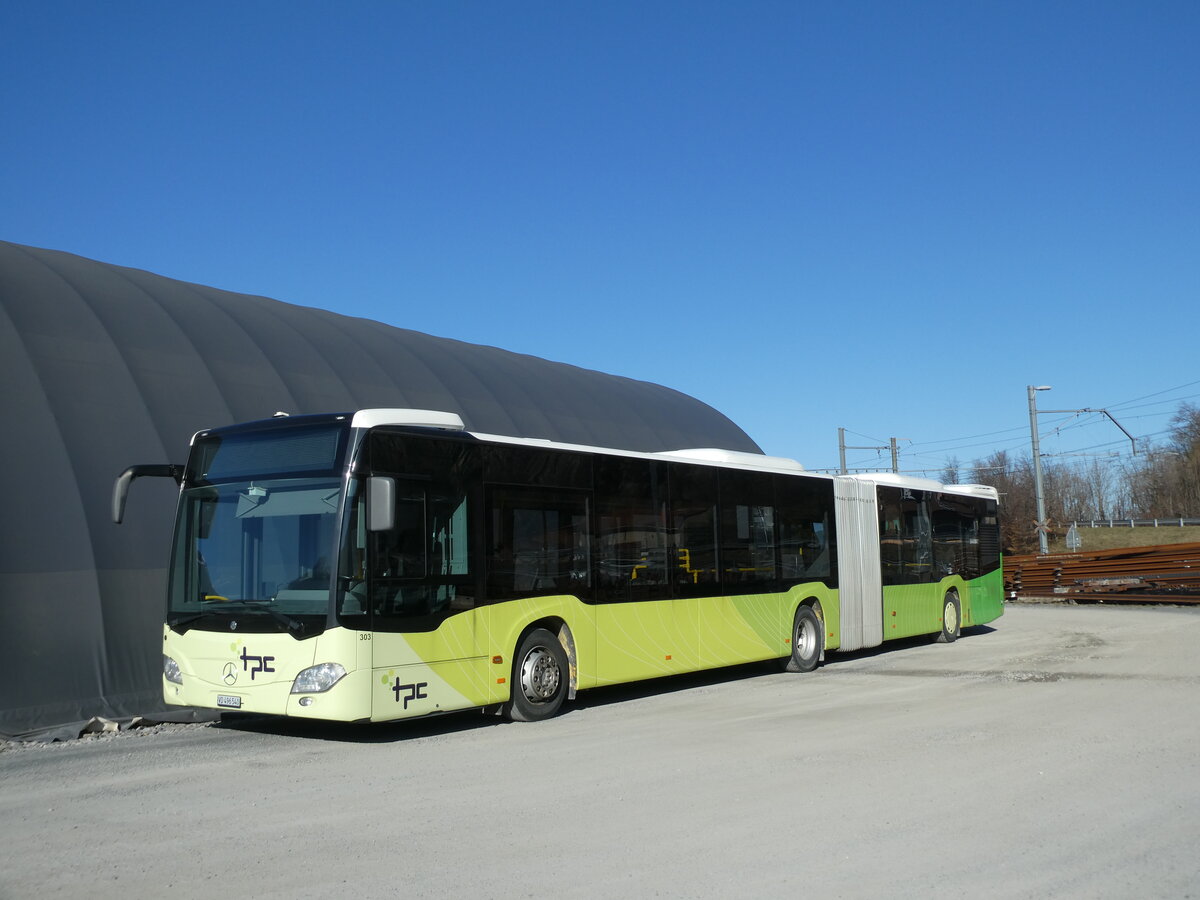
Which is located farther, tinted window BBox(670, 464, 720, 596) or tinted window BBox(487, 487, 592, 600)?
tinted window BBox(670, 464, 720, 596)

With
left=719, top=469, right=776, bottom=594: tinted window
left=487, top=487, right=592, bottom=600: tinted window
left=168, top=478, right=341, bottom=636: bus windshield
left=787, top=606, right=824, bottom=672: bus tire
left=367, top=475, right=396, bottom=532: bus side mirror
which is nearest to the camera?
left=367, top=475, right=396, bottom=532: bus side mirror

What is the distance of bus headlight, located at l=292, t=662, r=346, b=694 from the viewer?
920cm

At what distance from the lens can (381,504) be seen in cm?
908

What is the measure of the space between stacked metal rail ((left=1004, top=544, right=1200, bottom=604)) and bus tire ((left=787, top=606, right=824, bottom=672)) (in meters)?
20.5

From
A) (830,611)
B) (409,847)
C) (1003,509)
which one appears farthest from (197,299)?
(1003,509)

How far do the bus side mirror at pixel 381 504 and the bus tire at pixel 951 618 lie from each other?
1473cm

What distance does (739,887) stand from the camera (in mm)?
5133

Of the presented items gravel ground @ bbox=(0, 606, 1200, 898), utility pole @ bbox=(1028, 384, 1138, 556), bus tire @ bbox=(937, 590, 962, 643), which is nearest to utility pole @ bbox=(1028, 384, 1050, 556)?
utility pole @ bbox=(1028, 384, 1138, 556)

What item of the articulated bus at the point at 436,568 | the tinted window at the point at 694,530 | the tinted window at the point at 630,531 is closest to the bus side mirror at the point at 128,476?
the articulated bus at the point at 436,568

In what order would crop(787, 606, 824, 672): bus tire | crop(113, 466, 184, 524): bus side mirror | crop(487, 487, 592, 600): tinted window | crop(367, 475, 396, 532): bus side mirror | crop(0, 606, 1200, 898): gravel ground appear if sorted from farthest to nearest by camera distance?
crop(787, 606, 824, 672): bus tire
crop(487, 487, 592, 600): tinted window
crop(113, 466, 184, 524): bus side mirror
crop(367, 475, 396, 532): bus side mirror
crop(0, 606, 1200, 898): gravel ground

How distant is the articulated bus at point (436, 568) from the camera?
9406 mm

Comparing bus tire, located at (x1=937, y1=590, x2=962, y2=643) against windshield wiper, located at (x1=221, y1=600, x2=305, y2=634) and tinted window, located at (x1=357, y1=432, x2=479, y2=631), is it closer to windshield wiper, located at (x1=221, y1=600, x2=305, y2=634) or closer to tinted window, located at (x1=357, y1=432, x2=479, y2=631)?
tinted window, located at (x1=357, y1=432, x2=479, y2=631)

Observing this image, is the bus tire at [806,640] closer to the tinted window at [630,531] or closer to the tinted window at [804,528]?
the tinted window at [804,528]

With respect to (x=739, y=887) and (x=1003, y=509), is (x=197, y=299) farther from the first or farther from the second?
(x=1003, y=509)
